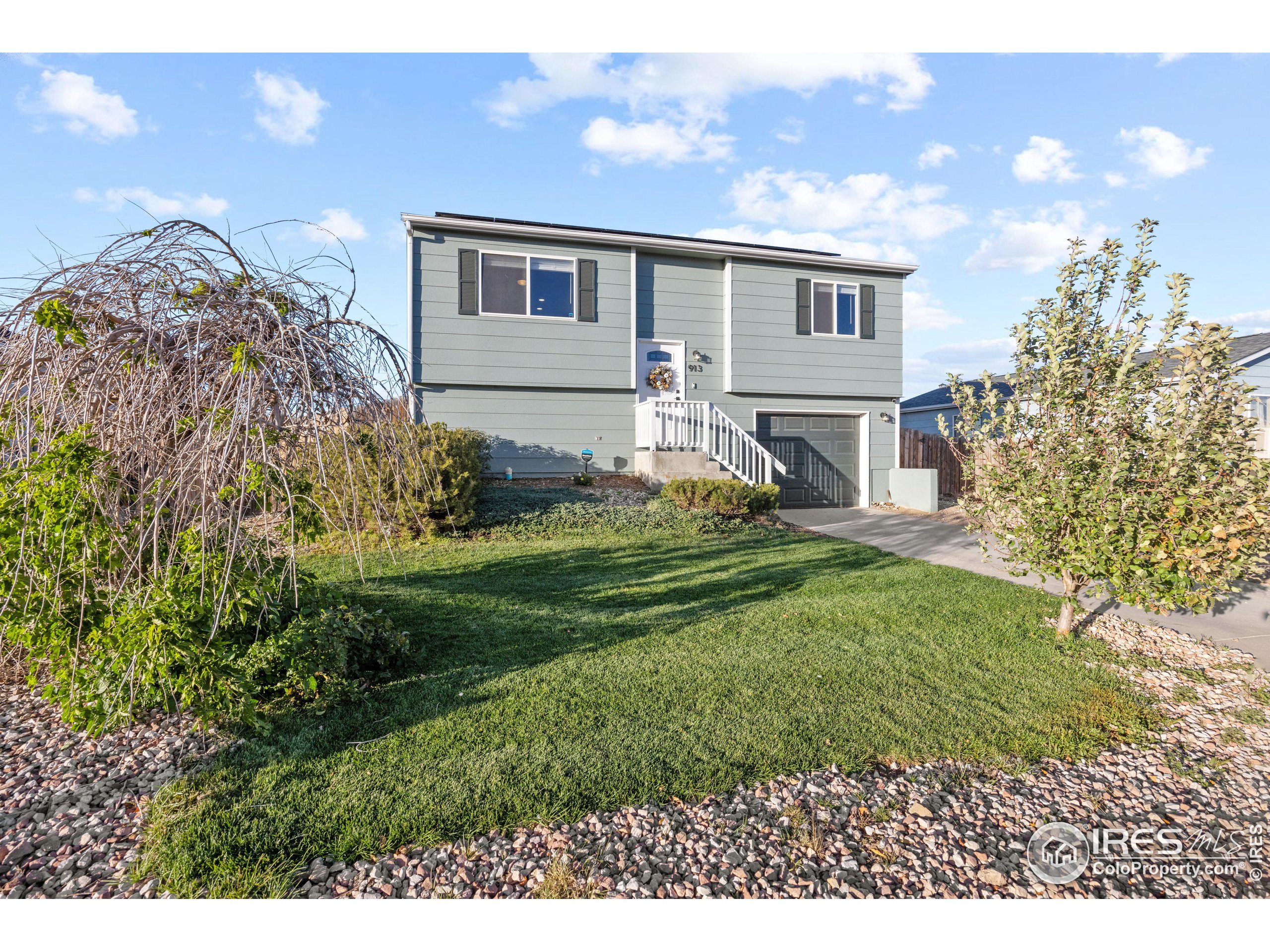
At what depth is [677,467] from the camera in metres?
11.2

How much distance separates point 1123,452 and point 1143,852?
2.48 m

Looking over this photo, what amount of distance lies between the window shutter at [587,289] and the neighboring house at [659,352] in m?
0.03

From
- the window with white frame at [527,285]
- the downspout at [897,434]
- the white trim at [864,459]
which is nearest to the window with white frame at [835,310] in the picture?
the white trim at [864,459]

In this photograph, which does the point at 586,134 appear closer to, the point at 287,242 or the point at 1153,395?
the point at 287,242

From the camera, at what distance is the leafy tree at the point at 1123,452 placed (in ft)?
11.8

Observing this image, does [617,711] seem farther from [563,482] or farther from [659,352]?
[659,352]

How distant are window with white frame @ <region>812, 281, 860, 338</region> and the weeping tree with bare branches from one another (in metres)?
11.7

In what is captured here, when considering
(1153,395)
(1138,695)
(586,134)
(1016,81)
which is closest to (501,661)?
(1138,695)

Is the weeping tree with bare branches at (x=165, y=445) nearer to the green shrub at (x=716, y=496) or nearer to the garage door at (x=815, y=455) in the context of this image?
the green shrub at (x=716, y=496)

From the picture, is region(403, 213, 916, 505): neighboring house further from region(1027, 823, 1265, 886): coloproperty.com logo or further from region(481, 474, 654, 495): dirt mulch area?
region(1027, 823, 1265, 886): coloproperty.com logo

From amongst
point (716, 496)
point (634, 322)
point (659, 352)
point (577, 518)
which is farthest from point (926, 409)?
point (577, 518)

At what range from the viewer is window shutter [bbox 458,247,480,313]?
36.2 feet

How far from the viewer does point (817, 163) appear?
910 centimetres
